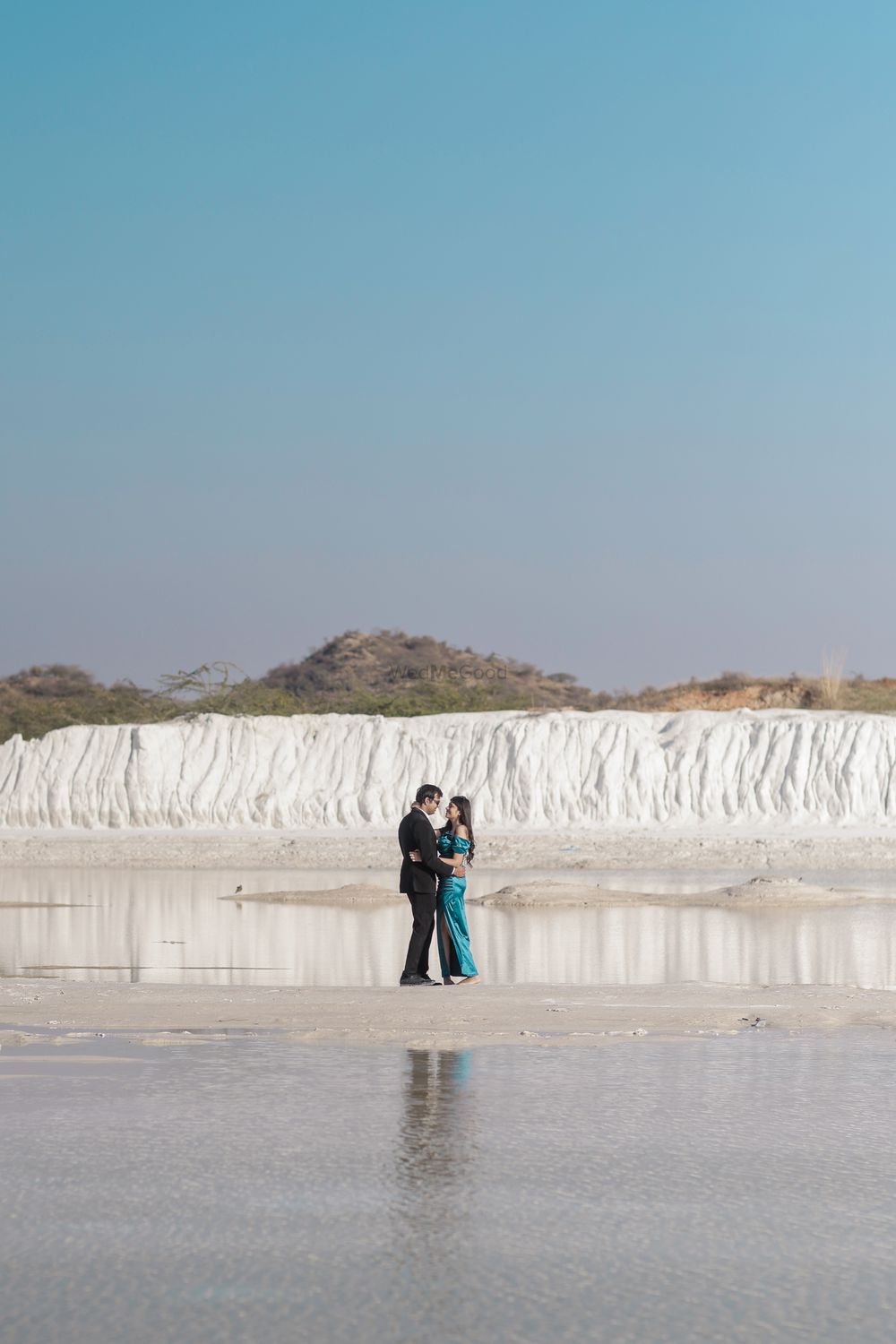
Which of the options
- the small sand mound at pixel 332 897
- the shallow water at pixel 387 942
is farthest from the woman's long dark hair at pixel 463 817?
the small sand mound at pixel 332 897

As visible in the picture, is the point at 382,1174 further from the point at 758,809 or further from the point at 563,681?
the point at 563,681

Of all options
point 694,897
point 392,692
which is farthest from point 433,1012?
point 392,692

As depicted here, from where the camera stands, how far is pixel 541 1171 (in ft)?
22.1

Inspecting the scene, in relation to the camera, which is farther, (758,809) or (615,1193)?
(758,809)

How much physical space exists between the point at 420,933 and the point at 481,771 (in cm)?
2790

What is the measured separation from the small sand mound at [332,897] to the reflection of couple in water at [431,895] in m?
8.74

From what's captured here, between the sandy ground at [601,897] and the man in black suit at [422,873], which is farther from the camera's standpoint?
the sandy ground at [601,897]

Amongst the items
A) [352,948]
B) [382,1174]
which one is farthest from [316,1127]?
[352,948]

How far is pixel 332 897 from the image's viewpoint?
2259cm

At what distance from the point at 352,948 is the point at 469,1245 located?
10.4 meters

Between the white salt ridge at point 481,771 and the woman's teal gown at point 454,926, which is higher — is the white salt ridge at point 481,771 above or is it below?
above

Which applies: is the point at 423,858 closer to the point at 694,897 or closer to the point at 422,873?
the point at 422,873

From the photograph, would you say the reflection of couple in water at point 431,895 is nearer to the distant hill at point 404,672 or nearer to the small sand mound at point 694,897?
the small sand mound at point 694,897

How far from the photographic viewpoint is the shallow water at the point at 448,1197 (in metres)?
5.10
